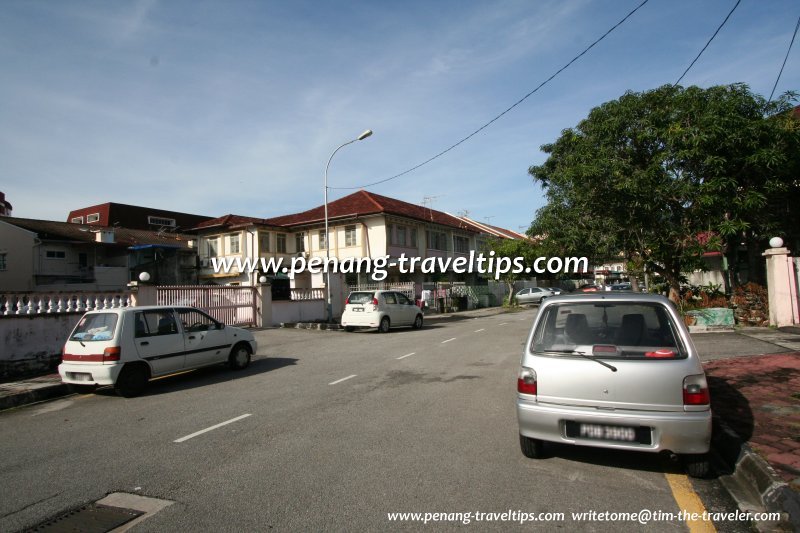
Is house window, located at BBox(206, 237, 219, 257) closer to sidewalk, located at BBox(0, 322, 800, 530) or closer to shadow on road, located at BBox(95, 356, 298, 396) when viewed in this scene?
shadow on road, located at BBox(95, 356, 298, 396)

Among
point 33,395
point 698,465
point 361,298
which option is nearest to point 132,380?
point 33,395

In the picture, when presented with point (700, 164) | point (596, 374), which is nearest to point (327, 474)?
point (596, 374)

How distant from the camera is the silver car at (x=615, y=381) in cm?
419

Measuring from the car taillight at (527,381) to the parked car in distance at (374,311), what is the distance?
1438 cm

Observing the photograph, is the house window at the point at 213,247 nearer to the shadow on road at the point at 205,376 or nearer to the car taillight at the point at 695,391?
the shadow on road at the point at 205,376

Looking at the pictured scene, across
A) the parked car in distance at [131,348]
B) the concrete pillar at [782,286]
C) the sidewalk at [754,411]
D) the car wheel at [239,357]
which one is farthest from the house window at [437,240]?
the parked car in distance at [131,348]

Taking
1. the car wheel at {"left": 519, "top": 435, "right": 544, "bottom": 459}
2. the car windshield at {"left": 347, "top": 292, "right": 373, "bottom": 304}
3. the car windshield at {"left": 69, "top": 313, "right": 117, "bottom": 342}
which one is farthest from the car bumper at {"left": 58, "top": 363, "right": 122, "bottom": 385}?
the car windshield at {"left": 347, "top": 292, "right": 373, "bottom": 304}

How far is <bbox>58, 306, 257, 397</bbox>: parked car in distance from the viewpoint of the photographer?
852cm

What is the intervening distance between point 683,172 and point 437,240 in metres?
26.0

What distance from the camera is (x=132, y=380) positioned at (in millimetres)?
8734

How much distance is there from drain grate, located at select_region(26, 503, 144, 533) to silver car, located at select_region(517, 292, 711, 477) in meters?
3.55

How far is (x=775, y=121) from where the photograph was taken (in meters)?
13.7

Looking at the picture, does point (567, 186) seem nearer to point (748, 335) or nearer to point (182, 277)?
point (748, 335)

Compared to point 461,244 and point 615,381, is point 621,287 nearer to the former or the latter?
point 461,244
